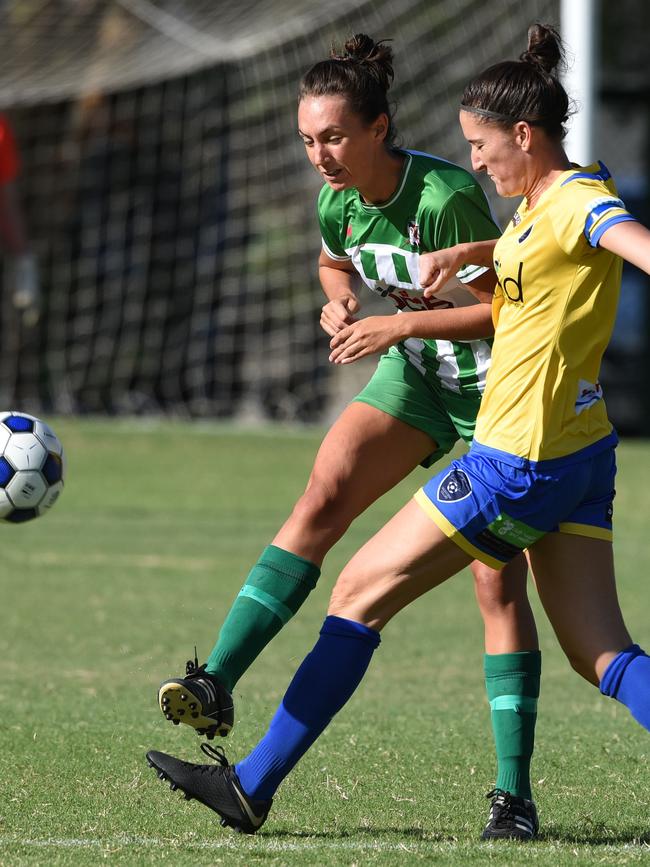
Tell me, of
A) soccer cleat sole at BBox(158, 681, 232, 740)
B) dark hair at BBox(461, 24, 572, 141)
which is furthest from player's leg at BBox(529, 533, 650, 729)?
dark hair at BBox(461, 24, 572, 141)

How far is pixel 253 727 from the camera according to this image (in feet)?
18.3

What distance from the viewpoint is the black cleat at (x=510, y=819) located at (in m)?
4.09

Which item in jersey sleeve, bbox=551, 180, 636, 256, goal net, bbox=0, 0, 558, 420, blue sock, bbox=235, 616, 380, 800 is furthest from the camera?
goal net, bbox=0, 0, 558, 420

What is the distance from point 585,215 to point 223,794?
181cm

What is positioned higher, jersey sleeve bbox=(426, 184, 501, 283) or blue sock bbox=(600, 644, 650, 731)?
jersey sleeve bbox=(426, 184, 501, 283)

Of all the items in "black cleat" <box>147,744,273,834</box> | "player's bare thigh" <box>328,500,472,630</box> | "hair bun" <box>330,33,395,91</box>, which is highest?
"hair bun" <box>330,33,395,91</box>

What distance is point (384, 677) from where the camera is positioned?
23.7 feet

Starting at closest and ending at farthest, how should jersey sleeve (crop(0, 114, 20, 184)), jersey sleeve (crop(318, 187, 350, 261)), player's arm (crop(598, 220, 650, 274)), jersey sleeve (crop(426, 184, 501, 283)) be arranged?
1. player's arm (crop(598, 220, 650, 274))
2. jersey sleeve (crop(426, 184, 501, 283))
3. jersey sleeve (crop(318, 187, 350, 261))
4. jersey sleeve (crop(0, 114, 20, 184))

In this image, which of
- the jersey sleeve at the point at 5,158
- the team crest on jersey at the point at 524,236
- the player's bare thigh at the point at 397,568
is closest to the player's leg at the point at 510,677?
the player's bare thigh at the point at 397,568

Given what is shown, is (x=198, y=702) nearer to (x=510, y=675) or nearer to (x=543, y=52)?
(x=510, y=675)

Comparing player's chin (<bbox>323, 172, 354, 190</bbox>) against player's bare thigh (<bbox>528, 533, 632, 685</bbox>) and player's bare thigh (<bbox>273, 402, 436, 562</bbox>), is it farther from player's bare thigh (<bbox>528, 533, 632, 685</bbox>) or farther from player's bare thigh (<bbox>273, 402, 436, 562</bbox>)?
player's bare thigh (<bbox>528, 533, 632, 685</bbox>)

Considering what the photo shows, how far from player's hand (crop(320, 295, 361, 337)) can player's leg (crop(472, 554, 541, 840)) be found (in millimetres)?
824

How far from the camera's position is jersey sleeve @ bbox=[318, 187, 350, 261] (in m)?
4.64

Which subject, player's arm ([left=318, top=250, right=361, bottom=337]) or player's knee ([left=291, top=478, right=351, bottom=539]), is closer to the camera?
player's arm ([left=318, top=250, right=361, bottom=337])
